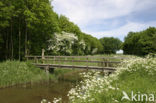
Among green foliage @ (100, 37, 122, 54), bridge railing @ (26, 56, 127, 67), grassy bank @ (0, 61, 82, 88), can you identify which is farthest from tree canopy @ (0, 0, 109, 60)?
green foliage @ (100, 37, 122, 54)

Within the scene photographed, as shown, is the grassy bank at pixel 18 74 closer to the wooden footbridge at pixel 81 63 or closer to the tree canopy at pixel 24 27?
the wooden footbridge at pixel 81 63

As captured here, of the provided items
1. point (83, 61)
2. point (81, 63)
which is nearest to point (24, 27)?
point (81, 63)

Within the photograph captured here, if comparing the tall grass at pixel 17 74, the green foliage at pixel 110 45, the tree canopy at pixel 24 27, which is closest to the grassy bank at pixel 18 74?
the tall grass at pixel 17 74

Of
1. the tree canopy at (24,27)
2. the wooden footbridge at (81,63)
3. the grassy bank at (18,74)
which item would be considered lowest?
the grassy bank at (18,74)

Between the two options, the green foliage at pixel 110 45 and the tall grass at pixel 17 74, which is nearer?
the tall grass at pixel 17 74

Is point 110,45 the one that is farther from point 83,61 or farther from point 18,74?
point 18,74

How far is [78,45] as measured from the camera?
117 feet

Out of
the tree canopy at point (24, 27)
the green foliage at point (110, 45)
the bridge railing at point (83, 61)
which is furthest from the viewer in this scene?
the green foliage at point (110, 45)

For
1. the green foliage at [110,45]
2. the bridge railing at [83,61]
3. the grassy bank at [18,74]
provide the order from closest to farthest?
the grassy bank at [18,74] → the bridge railing at [83,61] → the green foliage at [110,45]

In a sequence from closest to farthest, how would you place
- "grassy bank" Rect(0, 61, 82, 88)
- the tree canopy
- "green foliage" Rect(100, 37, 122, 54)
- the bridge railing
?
"grassy bank" Rect(0, 61, 82, 88)
the bridge railing
the tree canopy
"green foliage" Rect(100, 37, 122, 54)

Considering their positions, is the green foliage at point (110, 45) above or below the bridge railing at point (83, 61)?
above

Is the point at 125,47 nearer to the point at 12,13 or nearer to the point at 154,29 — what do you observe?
the point at 154,29

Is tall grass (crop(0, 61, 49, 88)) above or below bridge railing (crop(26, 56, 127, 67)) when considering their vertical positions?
below

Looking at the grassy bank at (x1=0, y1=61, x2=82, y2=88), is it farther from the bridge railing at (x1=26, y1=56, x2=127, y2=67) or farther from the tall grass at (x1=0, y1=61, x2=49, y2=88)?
the bridge railing at (x1=26, y1=56, x2=127, y2=67)
